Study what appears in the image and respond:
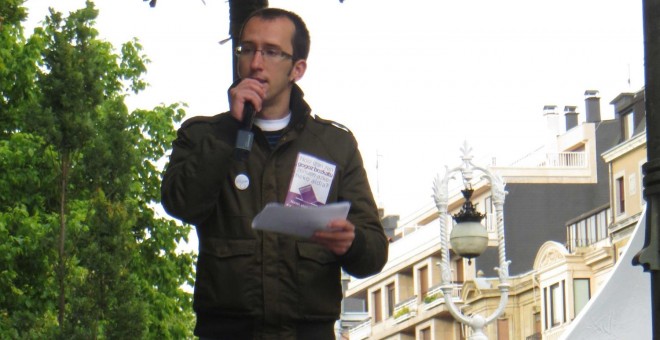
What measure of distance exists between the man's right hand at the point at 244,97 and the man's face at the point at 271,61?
0.25ft

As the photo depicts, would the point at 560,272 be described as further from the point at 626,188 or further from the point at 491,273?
the point at 491,273

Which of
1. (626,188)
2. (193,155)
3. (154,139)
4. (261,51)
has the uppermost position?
(626,188)

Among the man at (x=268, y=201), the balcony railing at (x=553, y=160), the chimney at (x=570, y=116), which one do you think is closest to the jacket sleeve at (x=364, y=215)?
the man at (x=268, y=201)

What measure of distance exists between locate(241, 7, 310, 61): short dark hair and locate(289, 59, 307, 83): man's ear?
1 centimetres

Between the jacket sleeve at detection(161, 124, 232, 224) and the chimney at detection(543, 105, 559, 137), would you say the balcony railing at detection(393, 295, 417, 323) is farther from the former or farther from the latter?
the jacket sleeve at detection(161, 124, 232, 224)

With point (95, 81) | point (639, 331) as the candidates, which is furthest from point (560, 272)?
point (639, 331)

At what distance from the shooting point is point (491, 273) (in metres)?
77.4

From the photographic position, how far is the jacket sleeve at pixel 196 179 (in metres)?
4.72

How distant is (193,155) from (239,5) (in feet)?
5.58

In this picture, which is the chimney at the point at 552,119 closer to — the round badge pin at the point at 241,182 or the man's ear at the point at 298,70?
the man's ear at the point at 298,70

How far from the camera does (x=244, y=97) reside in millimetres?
4770

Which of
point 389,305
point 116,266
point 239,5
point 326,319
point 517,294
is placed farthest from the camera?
point 389,305

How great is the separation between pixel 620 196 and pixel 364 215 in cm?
5385

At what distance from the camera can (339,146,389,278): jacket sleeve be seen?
486 cm
